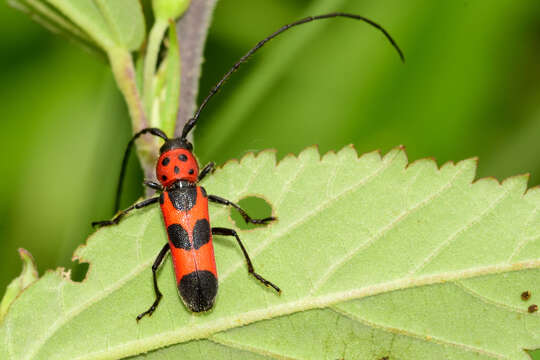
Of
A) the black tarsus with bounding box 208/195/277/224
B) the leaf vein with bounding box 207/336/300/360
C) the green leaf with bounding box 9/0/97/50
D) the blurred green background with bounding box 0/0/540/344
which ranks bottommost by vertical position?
the leaf vein with bounding box 207/336/300/360

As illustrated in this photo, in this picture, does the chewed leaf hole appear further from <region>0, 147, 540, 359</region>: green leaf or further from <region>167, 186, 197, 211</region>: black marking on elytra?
<region>167, 186, 197, 211</region>: black marking on elytra

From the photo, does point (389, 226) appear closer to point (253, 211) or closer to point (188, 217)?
point (253, 211)

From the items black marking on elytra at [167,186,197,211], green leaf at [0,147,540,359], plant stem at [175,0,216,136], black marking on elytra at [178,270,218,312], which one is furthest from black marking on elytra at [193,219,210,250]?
plant stem at [175,0,216,136]

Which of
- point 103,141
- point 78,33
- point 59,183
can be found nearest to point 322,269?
point 78,33

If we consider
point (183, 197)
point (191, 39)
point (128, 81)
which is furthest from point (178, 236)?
point (191, 39)

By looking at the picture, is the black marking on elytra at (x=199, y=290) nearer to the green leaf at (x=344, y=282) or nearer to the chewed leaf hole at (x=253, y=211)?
the green leaf at (x=344, y=282)

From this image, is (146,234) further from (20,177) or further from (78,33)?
(20,177)
